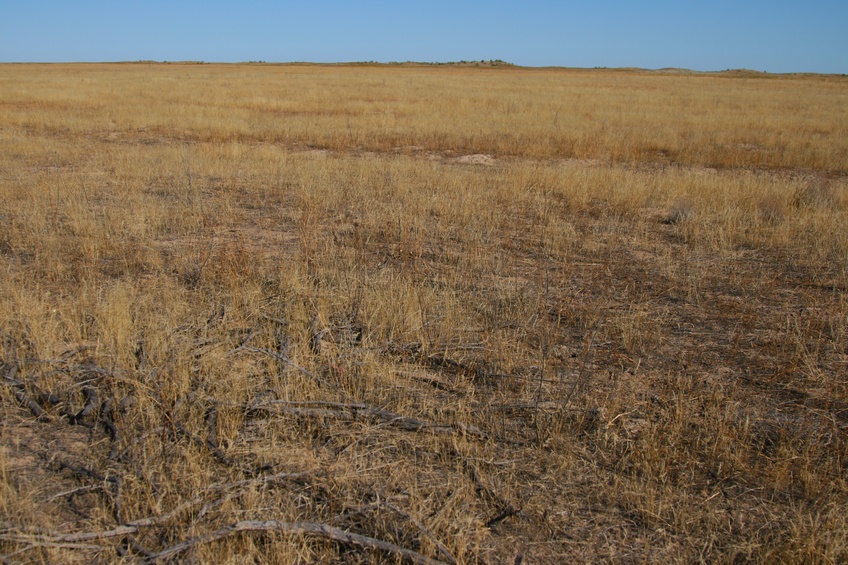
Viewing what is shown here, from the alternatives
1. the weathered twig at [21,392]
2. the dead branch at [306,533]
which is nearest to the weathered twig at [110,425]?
the weathered twig at [21,392]

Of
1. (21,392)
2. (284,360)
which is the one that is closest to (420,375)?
(284,360)

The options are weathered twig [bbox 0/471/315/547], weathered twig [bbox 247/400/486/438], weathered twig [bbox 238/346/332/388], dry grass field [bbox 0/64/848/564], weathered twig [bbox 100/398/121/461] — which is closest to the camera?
weathered twig [bbox 0/471/315/547]

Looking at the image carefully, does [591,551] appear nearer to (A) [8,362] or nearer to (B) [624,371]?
(B) [624,371]

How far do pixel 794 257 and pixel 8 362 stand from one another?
7.50 meters

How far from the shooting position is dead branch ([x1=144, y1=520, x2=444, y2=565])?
7.86 ft

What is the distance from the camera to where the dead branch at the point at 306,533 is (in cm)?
240

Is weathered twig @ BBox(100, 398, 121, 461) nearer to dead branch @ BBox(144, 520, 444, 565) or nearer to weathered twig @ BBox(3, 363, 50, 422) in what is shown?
weathered twig @ BBox(3, 363, 50, 422)

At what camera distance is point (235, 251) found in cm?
609

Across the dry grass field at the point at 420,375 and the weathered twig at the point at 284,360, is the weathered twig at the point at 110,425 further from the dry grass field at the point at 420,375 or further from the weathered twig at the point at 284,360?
the weathered twig at the point at 284,360

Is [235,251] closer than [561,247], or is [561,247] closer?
[235,251]

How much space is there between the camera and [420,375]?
3.98 metres

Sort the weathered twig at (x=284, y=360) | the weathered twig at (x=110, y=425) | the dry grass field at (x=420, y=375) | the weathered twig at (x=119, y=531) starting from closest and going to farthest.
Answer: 1. the weathered twig at (x=119, y=531)
2. the dry grass field at (x=420, y=375)
3. the weathered twig at (x=110, y=425)
4. the weathered twig at (x=284, y=360)

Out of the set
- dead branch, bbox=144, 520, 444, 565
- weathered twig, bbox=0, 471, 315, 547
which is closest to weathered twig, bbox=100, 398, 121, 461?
weathered twig, bbox=0, 471, 315, 547

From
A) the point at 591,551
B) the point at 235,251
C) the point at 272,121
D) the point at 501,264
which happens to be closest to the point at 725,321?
the point at 501,264
